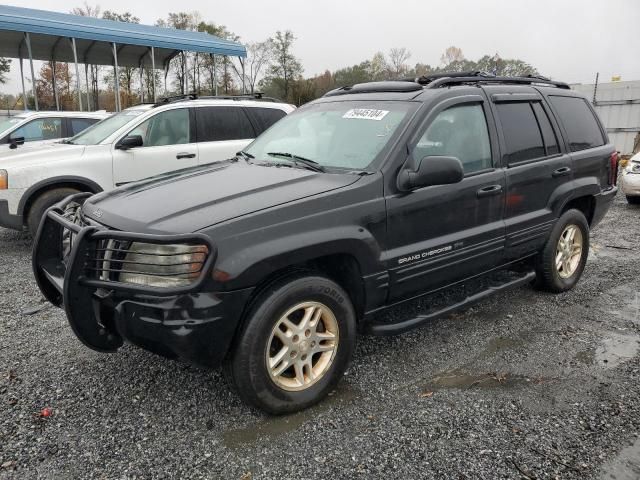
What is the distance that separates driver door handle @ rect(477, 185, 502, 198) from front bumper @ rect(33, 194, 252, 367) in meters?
1.95

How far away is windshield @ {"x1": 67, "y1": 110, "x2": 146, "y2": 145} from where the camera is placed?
6.72 m

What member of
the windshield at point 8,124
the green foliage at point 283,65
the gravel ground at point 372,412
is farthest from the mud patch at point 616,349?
the green foliage at point 283,65

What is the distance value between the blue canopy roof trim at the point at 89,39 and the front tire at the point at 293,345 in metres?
12.3

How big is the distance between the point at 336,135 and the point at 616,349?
257cm

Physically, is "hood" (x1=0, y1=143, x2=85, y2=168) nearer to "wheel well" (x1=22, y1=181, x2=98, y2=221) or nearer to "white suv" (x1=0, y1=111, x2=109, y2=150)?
"wheel well" (x1=22, y1=181, x2=98, y2=221)

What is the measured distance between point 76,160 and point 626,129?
57.9 ft

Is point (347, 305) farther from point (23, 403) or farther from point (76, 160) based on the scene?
point (76, 160)

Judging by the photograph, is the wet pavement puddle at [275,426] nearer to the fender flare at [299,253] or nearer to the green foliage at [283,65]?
the fender flare at [299,253]

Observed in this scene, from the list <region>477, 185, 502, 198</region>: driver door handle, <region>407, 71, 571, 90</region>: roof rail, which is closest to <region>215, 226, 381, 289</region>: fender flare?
<region>477, 185, 502, 198</region>: driver door handle

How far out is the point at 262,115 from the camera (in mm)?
7680

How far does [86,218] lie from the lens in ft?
9.86

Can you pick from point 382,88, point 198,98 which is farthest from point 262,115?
point 382,88

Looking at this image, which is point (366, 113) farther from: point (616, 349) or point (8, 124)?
point (8, 124)

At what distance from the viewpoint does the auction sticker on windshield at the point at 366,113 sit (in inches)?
135
